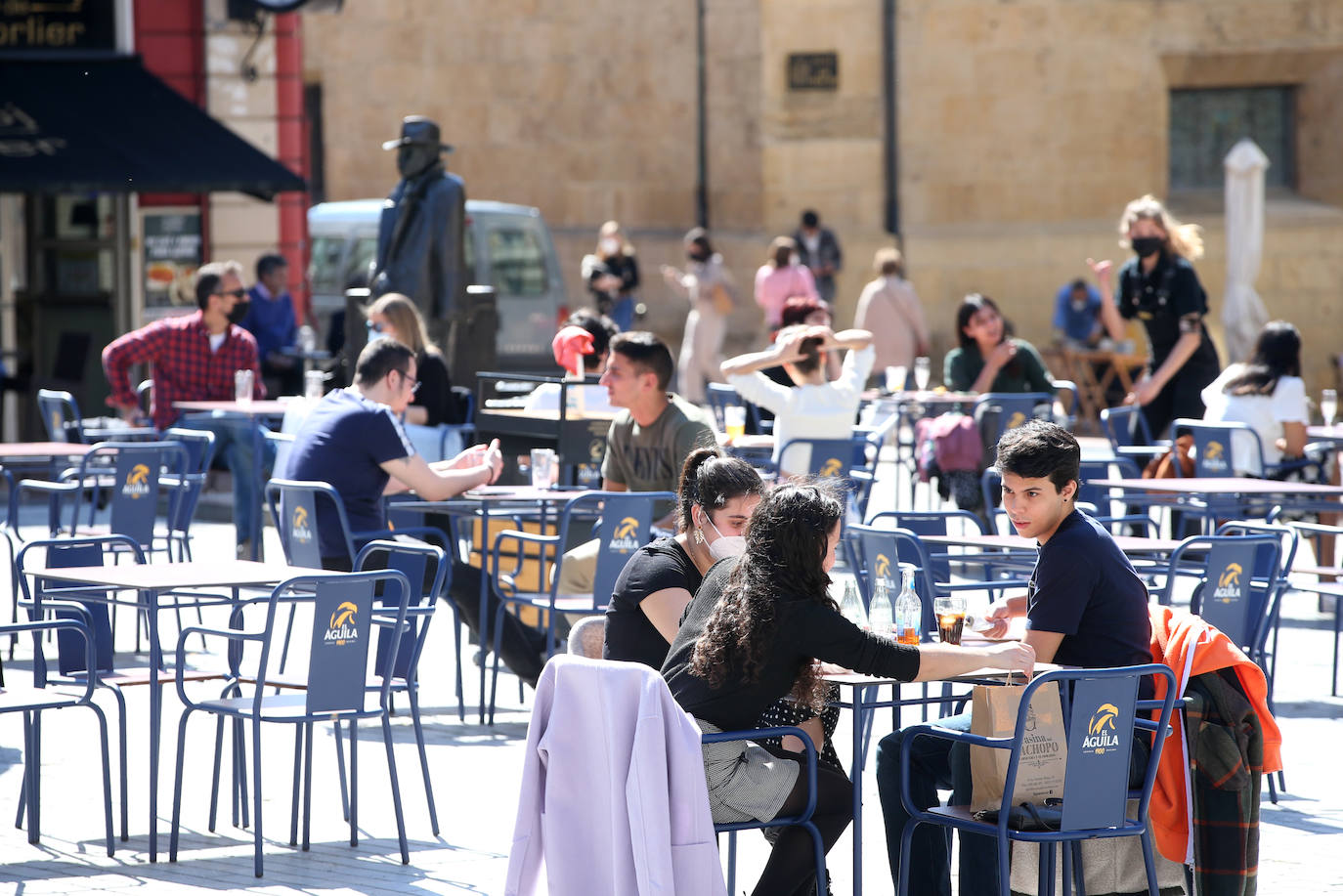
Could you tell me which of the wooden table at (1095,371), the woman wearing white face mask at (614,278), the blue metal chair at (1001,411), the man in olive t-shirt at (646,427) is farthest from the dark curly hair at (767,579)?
the woman wearing white face mask at (614,278)

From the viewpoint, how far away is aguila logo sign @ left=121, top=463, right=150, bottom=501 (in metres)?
8.60

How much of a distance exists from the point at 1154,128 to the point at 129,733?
59.6 feet

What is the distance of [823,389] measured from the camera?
9.86 meters

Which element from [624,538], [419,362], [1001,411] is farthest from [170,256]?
[624,538]

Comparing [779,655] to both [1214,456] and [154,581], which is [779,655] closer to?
[154,581]

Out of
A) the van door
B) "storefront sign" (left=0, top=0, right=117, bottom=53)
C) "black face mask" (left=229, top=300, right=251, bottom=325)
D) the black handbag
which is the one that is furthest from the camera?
the van door

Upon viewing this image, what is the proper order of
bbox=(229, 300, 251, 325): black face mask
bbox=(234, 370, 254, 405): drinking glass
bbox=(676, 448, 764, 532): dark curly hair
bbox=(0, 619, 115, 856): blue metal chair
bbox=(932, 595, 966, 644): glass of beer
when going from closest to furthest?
bbox=(932, 595, 966, 644): glass of beer
bbox=(676, 448, 764, 532): dark curly hair
bbox=(0, 619, 115, 856): blue metal chair
bbox=(234, 370, 254, 405): drinking glass
bbox=(229, 300, 251, 325): black face mask

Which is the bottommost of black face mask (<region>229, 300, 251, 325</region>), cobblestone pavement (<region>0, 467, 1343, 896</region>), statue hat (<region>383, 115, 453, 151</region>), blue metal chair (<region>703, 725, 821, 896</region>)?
cobblestone pavement (<region>0, 467, 1343, 896</region>)

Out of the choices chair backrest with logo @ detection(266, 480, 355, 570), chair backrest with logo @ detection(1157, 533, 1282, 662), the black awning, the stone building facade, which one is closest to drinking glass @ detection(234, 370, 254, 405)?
the black awning

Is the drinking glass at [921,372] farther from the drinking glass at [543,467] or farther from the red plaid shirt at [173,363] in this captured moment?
the drinking glass at [543,467]

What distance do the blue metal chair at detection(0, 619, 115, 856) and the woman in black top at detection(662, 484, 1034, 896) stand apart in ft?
5.76

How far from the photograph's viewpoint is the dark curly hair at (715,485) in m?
5.05

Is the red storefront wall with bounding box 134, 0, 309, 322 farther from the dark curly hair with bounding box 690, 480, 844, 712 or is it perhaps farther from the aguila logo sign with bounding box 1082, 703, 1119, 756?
the aguila logo sign with bounding box 1082, 703, 1119, 756

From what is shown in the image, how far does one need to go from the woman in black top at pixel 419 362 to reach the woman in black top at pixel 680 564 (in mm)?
5275
